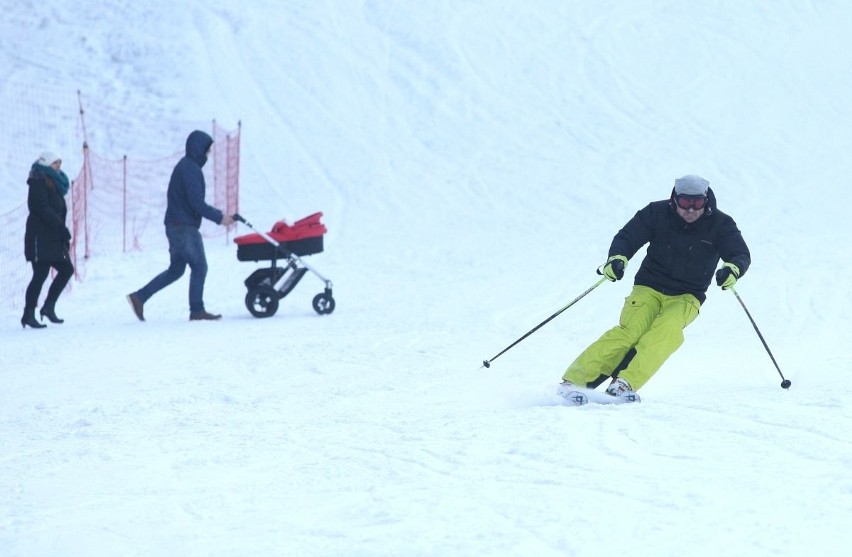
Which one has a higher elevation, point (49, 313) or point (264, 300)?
point (264, 300)

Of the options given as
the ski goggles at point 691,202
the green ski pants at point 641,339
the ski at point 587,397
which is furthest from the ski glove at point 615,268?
the ski at point 587,397

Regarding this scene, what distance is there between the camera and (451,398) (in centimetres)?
709

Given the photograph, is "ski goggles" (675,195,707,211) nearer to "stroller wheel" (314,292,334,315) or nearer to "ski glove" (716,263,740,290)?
"ski glove" (716,263,740,290)

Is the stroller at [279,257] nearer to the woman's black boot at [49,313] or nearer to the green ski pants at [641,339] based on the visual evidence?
the woman's black boot at [49,313]

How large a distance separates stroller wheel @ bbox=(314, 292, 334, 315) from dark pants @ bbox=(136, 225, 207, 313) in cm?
107

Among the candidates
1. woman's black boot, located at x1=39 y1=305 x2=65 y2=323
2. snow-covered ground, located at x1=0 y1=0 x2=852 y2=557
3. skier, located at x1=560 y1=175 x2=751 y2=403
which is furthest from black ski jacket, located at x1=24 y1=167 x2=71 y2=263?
skier, located at x1=560 y1=175 x2=751 y2=403

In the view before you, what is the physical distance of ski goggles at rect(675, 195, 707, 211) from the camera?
659 centimetres

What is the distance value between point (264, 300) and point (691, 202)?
5123 millimetres

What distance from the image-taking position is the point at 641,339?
667cm

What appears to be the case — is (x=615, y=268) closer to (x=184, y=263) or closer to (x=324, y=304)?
(x=324, y=304)

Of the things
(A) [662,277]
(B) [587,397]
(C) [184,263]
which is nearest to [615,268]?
(A) [662,277]

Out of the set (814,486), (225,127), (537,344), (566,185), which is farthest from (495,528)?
(225,127)

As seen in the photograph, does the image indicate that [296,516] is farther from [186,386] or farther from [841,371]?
[841,371]

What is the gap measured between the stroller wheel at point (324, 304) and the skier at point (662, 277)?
4456 mm
